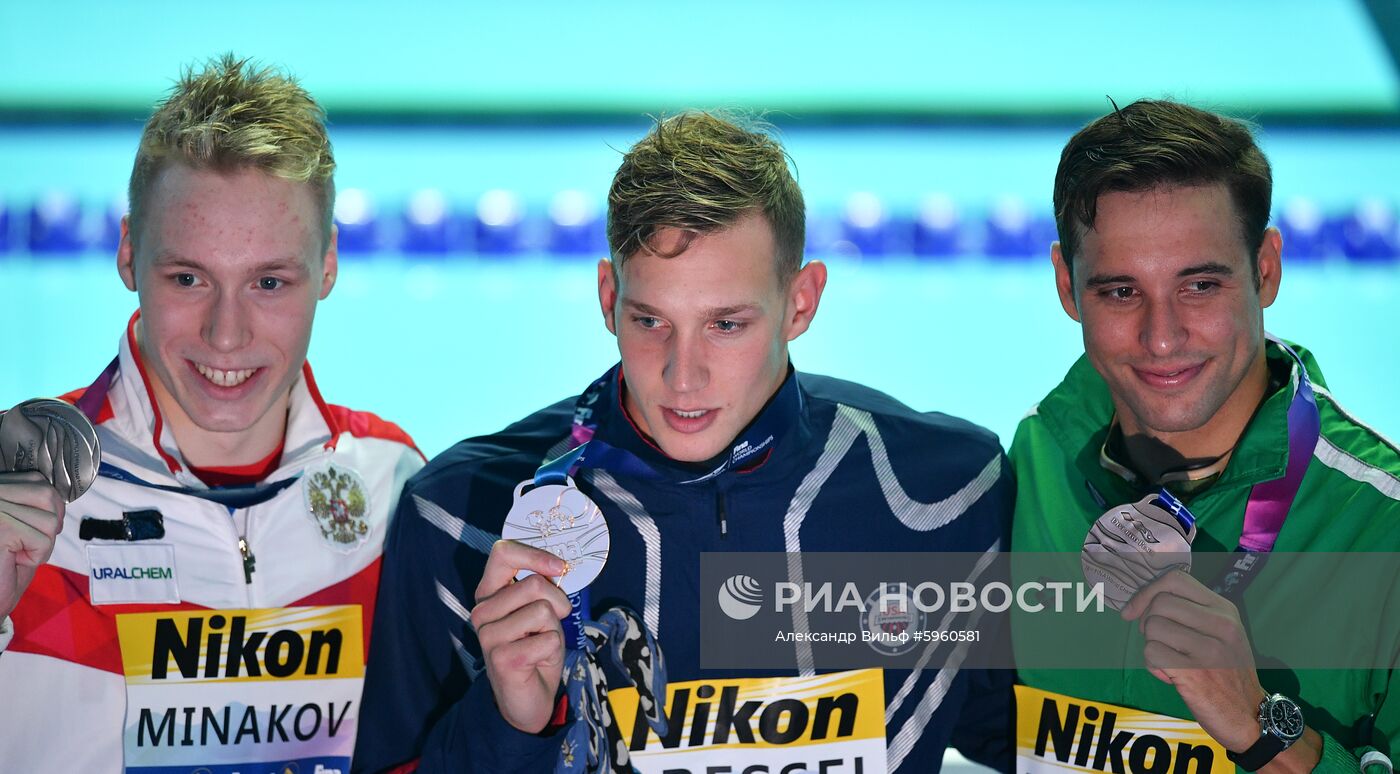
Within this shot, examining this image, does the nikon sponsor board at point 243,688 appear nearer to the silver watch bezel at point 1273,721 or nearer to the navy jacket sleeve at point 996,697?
the navy jacket sleeve at point 996,697

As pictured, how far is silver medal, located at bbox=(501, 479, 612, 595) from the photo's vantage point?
2.17 metres

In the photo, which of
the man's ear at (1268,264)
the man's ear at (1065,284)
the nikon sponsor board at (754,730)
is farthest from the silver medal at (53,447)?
the man's ear at (1268,264)

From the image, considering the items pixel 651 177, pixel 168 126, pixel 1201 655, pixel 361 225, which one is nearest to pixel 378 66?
pixel 361 225

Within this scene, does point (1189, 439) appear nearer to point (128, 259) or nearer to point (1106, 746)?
point (1106, 746)

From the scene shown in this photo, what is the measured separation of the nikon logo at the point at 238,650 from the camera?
8.23 feet

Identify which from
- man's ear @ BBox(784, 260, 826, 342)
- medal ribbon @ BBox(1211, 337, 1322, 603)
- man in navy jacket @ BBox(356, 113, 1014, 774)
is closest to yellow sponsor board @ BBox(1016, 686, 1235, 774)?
man in navy jacket @ BBox(356, 113, 1014, 774)

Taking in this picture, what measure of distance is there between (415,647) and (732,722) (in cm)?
61

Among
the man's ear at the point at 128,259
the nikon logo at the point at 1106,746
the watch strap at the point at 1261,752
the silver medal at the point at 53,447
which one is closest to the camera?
the watch strap at the point at 1261,752

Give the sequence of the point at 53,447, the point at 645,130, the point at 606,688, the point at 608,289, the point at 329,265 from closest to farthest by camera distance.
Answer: the point at 53,447
the point at 606,688
the point at 608,289
the point at 329,265
the point at 645,130

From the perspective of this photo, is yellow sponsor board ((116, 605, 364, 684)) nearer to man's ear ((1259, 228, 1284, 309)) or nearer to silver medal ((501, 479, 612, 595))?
silver medal ((501, 479, 612, 595))

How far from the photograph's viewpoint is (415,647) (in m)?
2.52

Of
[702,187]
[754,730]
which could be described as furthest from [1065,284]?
[754,730]

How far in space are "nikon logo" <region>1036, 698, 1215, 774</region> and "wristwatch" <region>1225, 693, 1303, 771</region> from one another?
176 millimetres

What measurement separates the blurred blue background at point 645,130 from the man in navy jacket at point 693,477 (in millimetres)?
3133
